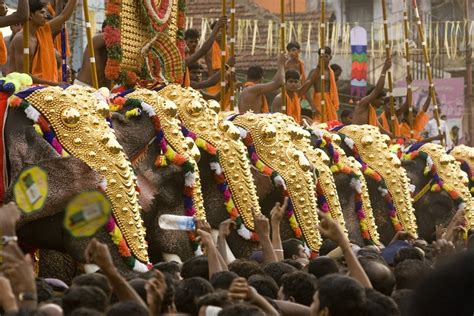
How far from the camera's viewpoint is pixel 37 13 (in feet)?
36.2

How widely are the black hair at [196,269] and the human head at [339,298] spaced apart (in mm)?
1981

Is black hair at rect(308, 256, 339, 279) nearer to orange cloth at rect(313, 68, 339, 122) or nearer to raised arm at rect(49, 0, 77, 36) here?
raised arm at rect(49, 0, 77, 36)

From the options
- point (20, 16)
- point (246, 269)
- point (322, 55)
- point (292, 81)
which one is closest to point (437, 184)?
point (292, 81)

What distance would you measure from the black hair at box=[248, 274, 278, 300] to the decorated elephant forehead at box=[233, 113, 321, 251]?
16.4ft

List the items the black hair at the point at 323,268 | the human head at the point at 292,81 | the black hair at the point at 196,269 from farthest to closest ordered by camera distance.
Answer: the human head at the point at 292,81 → the black hair at the point at 196,269 → the black hair at the point at 323,268

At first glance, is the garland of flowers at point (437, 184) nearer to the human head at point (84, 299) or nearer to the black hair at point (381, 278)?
the black hair at point (381, 278)

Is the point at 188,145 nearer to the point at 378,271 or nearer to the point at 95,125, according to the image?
the point at 95,125

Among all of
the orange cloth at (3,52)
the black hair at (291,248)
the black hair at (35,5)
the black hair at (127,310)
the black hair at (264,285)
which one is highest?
the black hair at (35,5)

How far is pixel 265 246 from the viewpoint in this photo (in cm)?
872

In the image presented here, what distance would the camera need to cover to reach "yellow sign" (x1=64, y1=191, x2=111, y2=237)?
8.16m

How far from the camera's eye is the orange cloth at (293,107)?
629 inches

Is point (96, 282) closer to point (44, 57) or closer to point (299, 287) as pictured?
point (299, 287)

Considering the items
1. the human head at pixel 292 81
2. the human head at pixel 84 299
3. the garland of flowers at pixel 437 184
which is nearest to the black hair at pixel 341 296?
the human head at pixel 84 299

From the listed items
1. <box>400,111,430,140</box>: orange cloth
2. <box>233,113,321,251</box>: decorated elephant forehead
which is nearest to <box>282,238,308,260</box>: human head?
<box>233,113,321,251</box>: decorated elephant forehead
